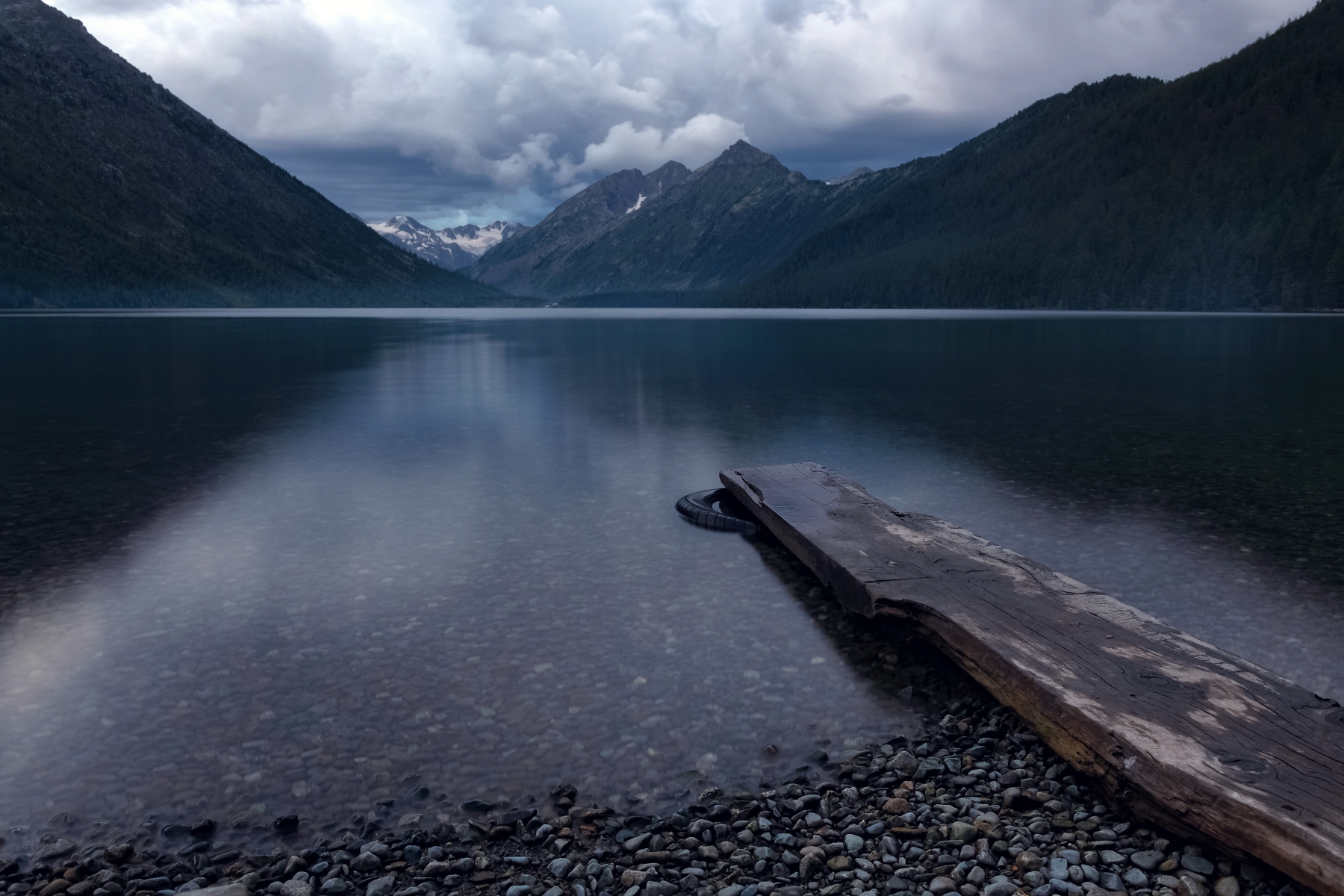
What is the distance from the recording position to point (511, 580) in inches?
431

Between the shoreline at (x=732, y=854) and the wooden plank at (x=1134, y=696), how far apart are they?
1.17ft

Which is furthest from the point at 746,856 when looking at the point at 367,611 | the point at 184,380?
the point at 184,380

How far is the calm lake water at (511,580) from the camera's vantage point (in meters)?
6.81

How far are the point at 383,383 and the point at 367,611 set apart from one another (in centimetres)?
2845

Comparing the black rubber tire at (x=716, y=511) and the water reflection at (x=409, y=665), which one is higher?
the black rubber tire at (x=716, y=511)

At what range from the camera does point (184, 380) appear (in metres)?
38.1

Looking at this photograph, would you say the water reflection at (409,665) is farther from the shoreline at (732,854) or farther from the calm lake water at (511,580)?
the shoreline at (732,854)

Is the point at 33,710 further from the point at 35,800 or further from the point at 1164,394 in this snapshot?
the point at 1164,394

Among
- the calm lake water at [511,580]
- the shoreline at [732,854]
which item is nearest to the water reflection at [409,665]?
the calm lake water at [511,580]

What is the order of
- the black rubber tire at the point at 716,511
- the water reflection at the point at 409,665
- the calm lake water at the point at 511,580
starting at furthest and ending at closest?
the black rubber tire at the point at 716,511 < the calm lake water at the point at 511,580 < the water reflection at the point at 409,665

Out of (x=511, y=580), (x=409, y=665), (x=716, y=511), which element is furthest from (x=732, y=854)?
(x=716, y=511)

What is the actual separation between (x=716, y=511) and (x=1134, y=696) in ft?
26.9

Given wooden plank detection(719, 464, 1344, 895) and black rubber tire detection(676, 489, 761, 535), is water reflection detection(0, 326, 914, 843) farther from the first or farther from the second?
wooden plank detection(719, 464, 1344, 895)

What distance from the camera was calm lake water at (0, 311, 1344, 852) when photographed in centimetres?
681
